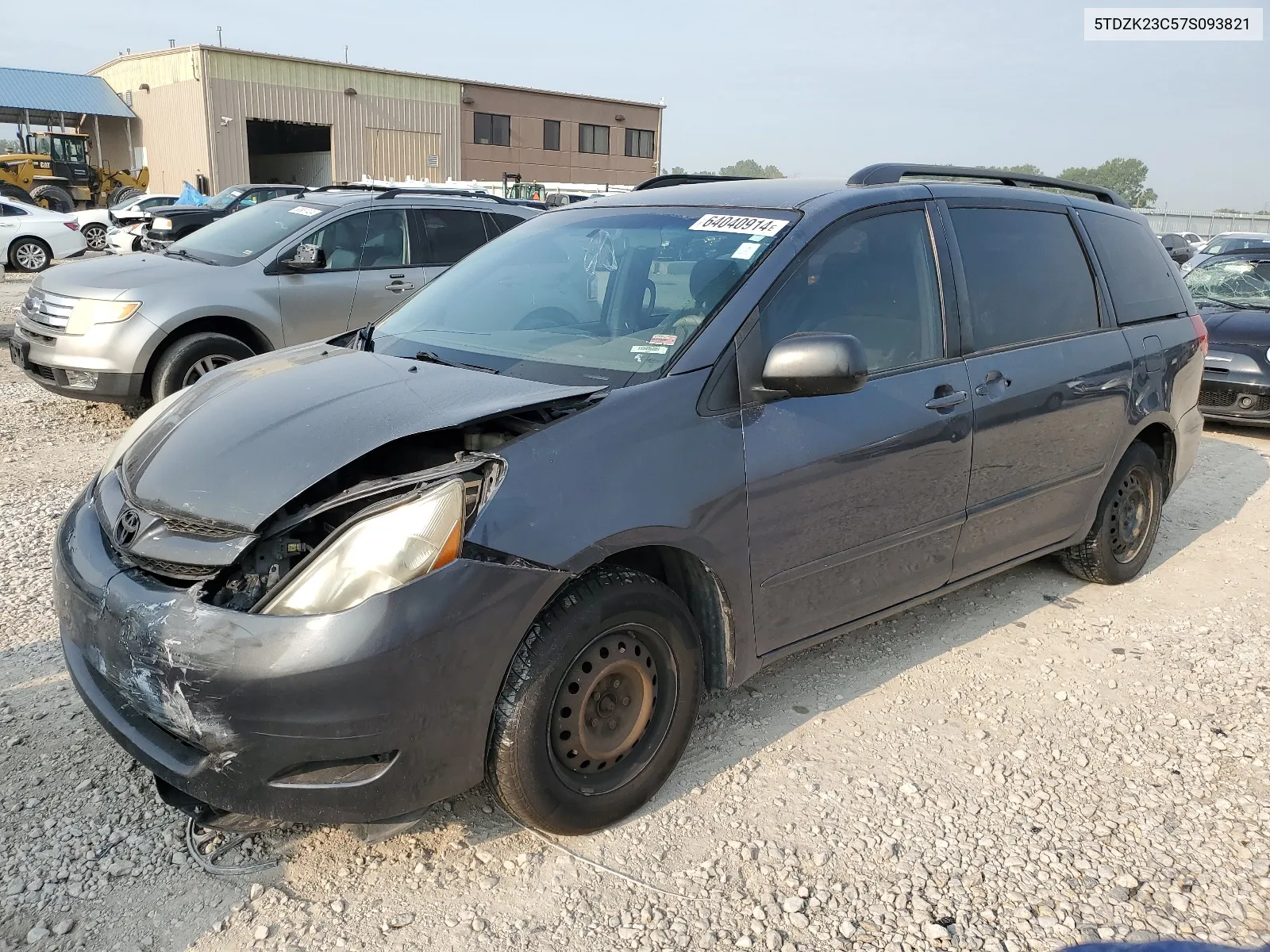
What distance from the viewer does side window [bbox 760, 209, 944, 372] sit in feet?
10.3

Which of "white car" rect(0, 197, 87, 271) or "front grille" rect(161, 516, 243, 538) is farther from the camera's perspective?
"white car" rect(0, 197, 87, 271)

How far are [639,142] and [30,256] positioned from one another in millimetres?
36032

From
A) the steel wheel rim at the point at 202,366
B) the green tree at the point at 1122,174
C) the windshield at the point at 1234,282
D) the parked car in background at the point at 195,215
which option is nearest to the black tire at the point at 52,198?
the parked car in background at the point at 195,215

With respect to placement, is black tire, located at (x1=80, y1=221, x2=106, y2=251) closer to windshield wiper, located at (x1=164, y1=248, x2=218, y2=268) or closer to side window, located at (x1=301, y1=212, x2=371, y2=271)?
windshield wiper, located at (x1=164, y1=248, x2=218, y2=268)

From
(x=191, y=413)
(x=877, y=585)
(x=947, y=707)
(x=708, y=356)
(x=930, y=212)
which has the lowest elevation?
(x=947, y=707)

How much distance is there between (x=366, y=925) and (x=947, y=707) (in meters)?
2.18

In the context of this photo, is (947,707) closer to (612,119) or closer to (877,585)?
(877,585)

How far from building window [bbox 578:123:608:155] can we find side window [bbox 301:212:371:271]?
142ft

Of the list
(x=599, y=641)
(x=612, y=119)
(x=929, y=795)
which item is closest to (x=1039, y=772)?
(x=929, y=795)

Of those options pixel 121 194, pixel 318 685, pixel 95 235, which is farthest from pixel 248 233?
pixel 121 194

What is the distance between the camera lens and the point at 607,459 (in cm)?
256

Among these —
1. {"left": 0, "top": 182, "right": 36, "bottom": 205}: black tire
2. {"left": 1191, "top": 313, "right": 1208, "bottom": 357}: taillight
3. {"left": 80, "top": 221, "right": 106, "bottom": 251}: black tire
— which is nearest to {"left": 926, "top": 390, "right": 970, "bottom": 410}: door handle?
{"left": 1191, "top": 313, "right": 1208, "bottom": 357}: taillight

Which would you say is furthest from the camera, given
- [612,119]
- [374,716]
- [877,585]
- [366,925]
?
[612,119]

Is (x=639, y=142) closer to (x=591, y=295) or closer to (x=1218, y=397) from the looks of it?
(x=1218, y=397)
